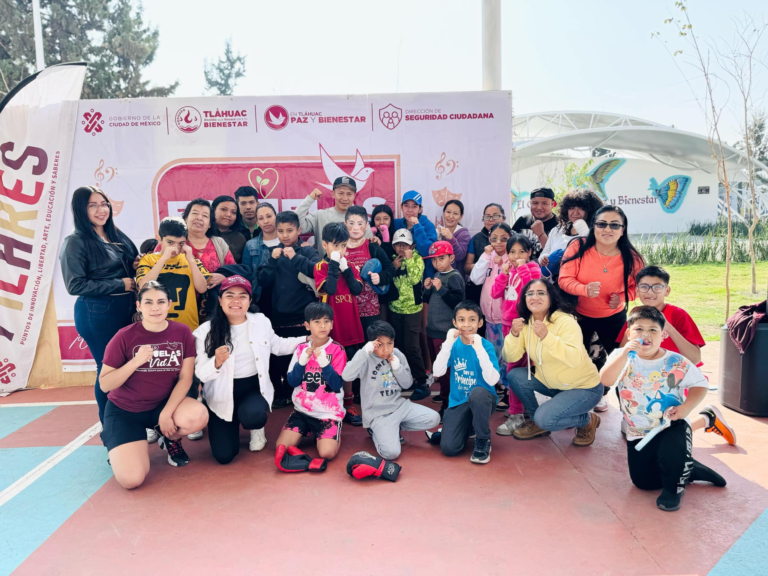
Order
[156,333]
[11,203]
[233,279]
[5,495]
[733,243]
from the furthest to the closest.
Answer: [733,243] < [11,203] < [233,279] < [156,333] < [5,495]

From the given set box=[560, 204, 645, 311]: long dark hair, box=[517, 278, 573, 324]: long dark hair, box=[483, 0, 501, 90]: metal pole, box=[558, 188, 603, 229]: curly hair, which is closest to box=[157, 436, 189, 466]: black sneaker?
box=[517, 278, 573, 324]: long dark hair

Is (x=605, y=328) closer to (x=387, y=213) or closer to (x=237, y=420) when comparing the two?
(x=387, y=213)

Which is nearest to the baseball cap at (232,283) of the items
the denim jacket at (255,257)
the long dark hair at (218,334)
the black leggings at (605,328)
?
the long dark hair at (218,334)

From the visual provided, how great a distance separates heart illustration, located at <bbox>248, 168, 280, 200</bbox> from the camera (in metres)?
4.95

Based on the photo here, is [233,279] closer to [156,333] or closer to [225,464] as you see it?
[156,333]

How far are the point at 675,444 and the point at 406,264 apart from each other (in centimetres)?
230

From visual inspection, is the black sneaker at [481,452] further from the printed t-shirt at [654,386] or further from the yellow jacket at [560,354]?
the printed t-shirt at [654,386]

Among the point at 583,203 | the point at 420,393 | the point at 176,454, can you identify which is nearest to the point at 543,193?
the point at 583,203

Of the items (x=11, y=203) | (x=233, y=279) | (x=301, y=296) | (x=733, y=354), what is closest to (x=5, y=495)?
(x=233, y=279)

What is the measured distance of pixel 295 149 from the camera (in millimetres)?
4938

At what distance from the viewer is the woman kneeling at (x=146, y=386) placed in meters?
3.07

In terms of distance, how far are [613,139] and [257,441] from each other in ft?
64.2

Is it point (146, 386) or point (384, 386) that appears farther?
point (384, 386)

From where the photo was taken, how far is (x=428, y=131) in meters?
4.90
